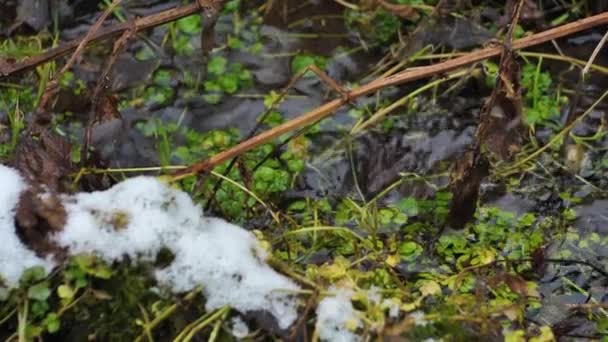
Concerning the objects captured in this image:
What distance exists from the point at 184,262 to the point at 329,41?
1.25 m

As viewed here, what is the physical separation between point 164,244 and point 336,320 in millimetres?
386

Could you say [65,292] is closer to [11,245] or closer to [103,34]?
[11,245]

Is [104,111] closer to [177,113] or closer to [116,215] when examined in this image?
[116,215]

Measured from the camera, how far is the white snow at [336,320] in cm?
167

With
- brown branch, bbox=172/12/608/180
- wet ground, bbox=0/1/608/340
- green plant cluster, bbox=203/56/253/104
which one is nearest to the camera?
brown branch, bbox=172/12/608/180

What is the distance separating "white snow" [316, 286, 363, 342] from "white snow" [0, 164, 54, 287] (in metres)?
0.55

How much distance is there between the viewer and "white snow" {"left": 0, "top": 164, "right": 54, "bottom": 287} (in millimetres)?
1732

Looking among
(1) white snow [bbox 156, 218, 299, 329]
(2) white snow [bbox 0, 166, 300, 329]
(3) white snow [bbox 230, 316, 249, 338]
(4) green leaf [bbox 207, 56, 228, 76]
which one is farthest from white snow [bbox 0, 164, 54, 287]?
(4) green leaf [bbox 207, 56, 228, 76]

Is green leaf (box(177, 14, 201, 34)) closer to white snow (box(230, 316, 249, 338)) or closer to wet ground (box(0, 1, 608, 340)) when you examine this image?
wet ground (box(0, 1, 608, 340))

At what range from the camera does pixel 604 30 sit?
9.14 ft

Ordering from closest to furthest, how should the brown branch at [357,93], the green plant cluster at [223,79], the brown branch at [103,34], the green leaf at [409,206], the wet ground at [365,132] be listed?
the brown branch at [357,93] → the brown branch at [103,34] → the wet ground at [365,132] → the green leaf at [409,206] → the green plant cluster at [223,79]

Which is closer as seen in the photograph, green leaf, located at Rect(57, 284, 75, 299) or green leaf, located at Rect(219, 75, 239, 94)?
green leaf, located at Rect(57, 284, 75, 299)

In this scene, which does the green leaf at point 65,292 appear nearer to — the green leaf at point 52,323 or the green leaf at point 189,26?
the green leaf at point 52,323

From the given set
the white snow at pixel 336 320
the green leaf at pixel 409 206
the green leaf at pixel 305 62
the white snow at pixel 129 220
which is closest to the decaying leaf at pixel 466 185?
the green leaf at pixel 409 206
